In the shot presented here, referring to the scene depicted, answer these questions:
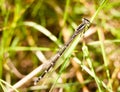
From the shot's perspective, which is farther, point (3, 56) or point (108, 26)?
point (108, 26)

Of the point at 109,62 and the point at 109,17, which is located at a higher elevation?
the point at 109,17

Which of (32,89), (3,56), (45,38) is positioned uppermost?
(45,38)

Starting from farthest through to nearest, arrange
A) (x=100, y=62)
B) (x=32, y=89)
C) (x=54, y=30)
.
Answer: (x=54, y=30) → (x=100, y=62) → (x=32, y=89)

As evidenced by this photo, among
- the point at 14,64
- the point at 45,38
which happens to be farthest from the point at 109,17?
the point at 14,64

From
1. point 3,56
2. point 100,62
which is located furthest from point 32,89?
point 100,62

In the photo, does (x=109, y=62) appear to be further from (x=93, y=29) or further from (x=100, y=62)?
(x=93, y=29)

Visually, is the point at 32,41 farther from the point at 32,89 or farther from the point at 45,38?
the point at 32,89

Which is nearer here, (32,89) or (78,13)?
(32,89)

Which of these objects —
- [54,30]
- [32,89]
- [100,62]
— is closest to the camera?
[32,89]

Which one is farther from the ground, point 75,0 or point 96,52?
point 75,0
